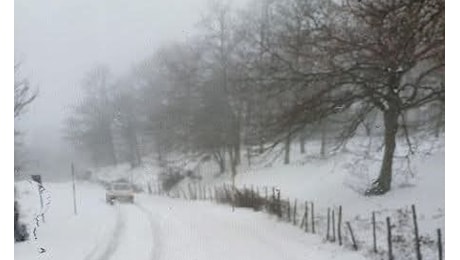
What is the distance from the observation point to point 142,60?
26.5 ft

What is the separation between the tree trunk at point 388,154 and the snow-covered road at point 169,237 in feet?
6.11

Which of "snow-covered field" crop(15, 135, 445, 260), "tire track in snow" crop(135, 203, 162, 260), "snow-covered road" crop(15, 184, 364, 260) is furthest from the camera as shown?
"tire track in snow" crop(135, 203, 162, 260)

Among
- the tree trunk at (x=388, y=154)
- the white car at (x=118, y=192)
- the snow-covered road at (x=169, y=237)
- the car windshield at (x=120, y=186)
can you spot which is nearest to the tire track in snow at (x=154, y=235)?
the snow-covered road at (x=169, y=237)

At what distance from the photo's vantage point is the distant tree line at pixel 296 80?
23.6ft

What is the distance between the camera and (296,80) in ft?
41.6

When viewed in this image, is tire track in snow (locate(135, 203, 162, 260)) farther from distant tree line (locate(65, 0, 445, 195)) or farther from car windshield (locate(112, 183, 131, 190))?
distant tree line (locate(65, 0, 445, 195))

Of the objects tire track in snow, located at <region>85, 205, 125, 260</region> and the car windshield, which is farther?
the car windshield

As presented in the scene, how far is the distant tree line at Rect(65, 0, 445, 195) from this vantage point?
7.19 meters

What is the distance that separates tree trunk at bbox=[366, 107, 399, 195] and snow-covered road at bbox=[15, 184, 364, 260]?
1.86 metres

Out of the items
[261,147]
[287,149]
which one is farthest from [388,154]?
[287,149]

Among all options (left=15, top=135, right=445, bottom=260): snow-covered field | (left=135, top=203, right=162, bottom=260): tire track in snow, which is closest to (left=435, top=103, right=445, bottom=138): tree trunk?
(left=15, top=135, right=445, bottom=260): snow-covered field
